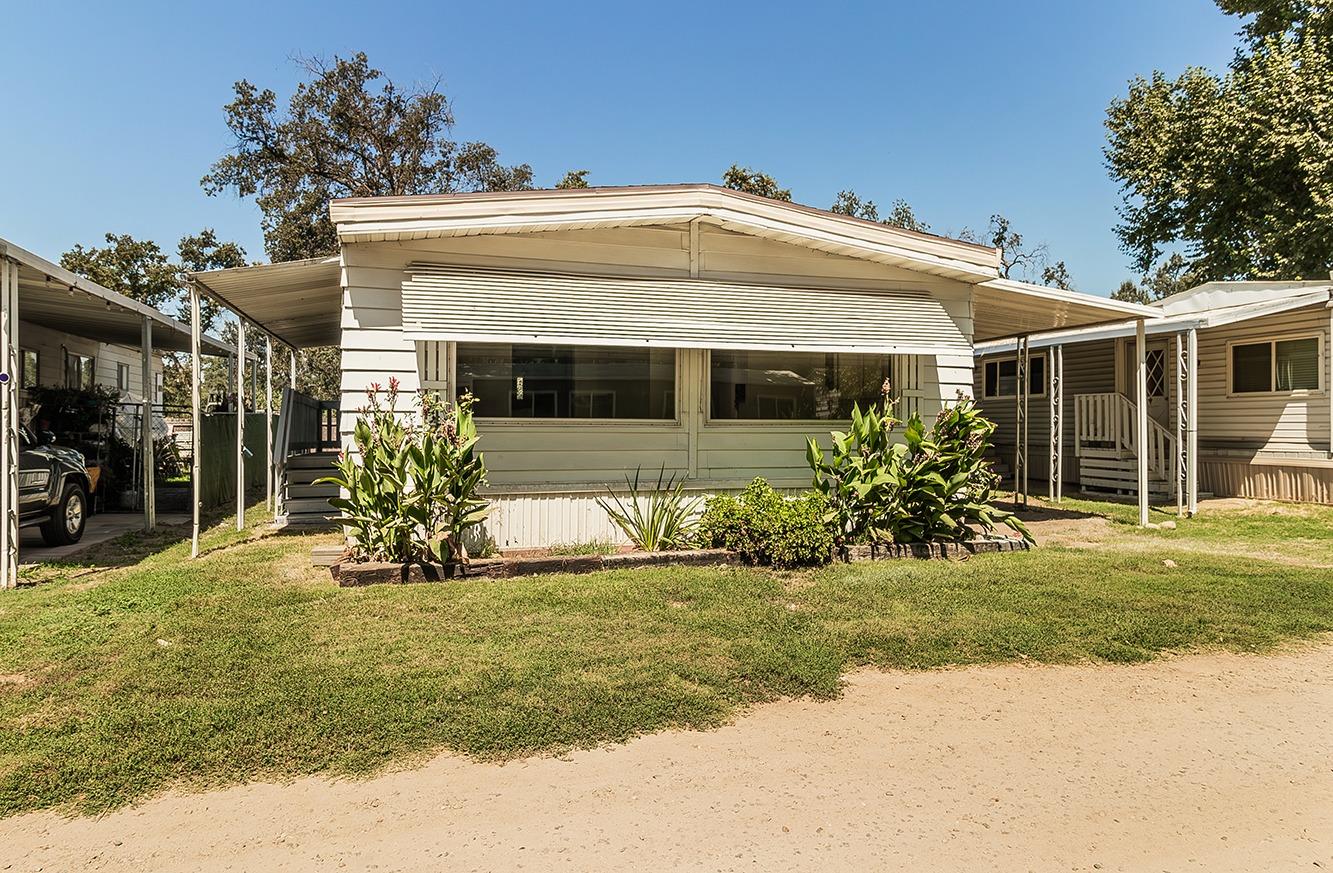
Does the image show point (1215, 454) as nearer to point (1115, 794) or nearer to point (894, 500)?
point (894, 500)

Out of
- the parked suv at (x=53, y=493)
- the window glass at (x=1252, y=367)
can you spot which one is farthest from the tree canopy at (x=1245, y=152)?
the parked suv at (x=53, y=493)

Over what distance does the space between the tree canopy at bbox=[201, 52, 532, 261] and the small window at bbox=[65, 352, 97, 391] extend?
1183 cm

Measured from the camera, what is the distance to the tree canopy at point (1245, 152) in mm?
18953

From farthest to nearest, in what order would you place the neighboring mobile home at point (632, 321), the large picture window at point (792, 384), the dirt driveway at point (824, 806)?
the large picture window at point (792, 384) < the neighboring mobile home at point (632, 321) < the dirt driveway at point (824, 806)

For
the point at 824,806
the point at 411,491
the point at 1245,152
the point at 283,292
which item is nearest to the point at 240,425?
the point at 283,292

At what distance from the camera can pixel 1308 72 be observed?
18969 millimetres

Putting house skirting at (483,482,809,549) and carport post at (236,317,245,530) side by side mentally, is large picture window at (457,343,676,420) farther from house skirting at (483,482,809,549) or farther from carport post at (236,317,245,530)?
carport post at (236,317,245,530)

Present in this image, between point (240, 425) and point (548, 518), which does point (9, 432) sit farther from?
point (548, 518)

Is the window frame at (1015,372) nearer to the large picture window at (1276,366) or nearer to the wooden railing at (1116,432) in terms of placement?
the wooden railing at (1116,432)

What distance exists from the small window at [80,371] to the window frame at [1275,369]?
20.1 metres

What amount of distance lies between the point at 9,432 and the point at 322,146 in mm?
23312

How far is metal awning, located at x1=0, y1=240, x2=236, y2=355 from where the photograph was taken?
7470 mm

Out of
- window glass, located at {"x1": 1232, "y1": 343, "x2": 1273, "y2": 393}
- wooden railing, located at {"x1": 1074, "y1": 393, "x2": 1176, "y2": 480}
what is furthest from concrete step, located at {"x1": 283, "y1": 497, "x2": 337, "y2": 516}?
window glass, located at {"x1": 1232, "y1": 343, "x2": 1273, "y2": 393}

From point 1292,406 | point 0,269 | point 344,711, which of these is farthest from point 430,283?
point 1292,406
